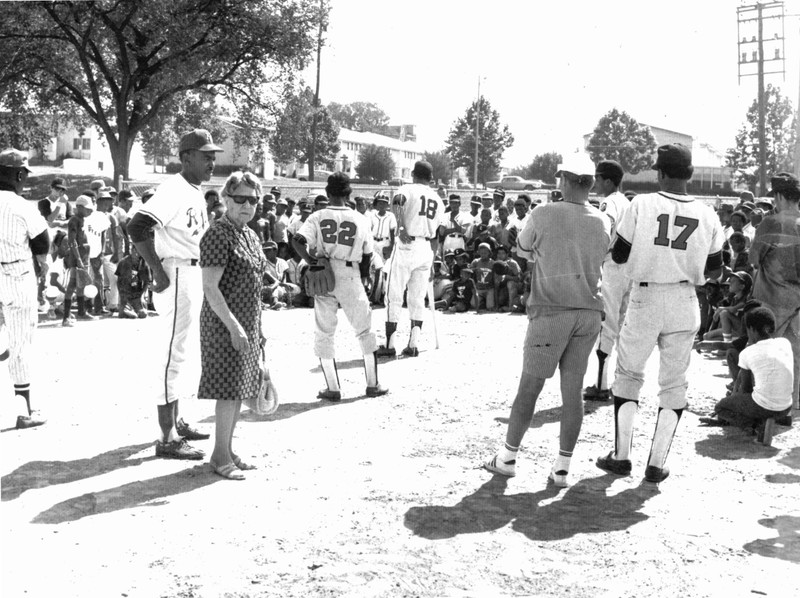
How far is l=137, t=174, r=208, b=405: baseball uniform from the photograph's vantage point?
20.6 ft

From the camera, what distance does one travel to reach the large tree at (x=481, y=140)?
258 feet

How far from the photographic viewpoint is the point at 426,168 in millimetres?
10422

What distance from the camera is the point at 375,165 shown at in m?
77.2

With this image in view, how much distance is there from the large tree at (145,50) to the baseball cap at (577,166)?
28981 mm

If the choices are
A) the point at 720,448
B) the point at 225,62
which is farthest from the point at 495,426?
the point at 225,62

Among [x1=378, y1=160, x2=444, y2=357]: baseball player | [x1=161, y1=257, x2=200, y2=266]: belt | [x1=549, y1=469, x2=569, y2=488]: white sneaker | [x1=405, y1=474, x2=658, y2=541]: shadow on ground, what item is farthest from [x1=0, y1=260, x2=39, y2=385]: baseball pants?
[x1=378, y1=160, x2=444, y2=357]: baseball player

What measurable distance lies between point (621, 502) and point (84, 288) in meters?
10.7

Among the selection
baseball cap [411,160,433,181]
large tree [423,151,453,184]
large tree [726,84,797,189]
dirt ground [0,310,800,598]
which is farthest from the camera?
large tree [423,151,453,184]

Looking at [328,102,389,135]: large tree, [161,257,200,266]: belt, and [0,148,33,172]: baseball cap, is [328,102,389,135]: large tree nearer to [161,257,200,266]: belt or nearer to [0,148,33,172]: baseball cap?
[0,148,33,172]: baseball cap

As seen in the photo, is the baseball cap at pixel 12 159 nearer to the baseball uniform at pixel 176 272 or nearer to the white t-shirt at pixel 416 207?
the baseball uniform at pixel 176 272

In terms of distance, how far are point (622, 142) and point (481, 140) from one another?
12.1 meters

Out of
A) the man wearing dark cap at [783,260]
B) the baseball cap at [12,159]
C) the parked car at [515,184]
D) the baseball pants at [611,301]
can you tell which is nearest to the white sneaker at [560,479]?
the baseball pants at [611,301]

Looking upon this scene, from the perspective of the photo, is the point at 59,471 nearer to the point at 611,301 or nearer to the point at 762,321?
the point at 611,301

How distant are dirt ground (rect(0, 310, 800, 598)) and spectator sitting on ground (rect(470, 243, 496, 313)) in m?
7.14
